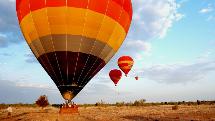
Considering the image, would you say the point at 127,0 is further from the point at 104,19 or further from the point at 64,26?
the point at 64,26

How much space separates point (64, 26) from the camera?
25.7m

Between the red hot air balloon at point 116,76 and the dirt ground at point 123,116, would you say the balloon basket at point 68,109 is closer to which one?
the dirt ground at point 123,116

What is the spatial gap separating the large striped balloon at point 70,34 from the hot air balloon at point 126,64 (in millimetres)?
23779

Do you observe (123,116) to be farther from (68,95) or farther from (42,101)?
(42,101)

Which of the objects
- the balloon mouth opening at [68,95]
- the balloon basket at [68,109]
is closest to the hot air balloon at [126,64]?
the balloon basket at [68,109]

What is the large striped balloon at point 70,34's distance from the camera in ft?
83.7

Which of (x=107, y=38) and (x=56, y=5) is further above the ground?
(x=56, y=5)

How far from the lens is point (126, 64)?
5128 cm

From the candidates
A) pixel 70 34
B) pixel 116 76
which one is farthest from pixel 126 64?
pixel 70 34

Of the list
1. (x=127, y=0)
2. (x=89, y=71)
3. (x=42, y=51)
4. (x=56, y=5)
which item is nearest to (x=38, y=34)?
(x=42, y=51)

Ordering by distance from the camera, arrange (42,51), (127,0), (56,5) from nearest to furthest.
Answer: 1. (56,5)
2. (42,51)
3. (127,0)

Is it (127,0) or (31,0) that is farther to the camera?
(127,0)

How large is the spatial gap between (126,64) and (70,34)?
26.3 metres

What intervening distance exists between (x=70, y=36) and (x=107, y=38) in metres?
3.61
